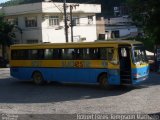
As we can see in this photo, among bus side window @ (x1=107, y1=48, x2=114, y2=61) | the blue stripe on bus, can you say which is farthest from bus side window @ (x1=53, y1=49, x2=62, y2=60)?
bus side window @ (x1=107, y1=48, x2=114, y2=61)

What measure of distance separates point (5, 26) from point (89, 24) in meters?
12.7

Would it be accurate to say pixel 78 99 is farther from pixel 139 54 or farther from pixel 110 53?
pixel 139 54

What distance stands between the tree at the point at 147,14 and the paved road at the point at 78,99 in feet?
14.1

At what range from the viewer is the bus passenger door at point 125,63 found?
20.1 m

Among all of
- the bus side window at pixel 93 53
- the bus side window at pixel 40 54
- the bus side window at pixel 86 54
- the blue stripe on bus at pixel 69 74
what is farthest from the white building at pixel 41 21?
the bus side window at pixel 93 53

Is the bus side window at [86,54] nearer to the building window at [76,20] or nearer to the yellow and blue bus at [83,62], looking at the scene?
the yellow and blue bus at [83,62]

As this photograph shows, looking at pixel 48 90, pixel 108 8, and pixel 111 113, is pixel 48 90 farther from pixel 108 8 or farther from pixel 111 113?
pixel 108 8

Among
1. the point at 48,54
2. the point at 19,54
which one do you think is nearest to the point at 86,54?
the point at 48,54

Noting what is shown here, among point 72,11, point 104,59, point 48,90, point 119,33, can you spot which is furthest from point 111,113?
point 119,33

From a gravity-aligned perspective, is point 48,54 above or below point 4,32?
below

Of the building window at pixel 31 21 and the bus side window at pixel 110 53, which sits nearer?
the bus side window at pixel 110 53

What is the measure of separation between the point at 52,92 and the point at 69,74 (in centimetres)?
196

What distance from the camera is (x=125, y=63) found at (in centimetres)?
2028

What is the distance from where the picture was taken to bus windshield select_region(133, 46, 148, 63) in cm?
2014
